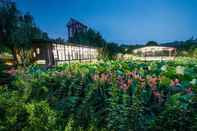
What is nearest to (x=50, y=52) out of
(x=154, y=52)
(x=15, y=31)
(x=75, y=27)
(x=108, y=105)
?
(x=15, y=31)

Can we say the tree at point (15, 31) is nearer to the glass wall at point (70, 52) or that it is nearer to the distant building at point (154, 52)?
the glass wall at point (70, 52)

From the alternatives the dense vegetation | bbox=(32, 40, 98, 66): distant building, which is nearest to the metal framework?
bbox=(32, 40, 98, 66): distant building

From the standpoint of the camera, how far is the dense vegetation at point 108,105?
3.03m

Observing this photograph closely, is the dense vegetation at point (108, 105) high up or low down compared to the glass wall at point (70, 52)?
down

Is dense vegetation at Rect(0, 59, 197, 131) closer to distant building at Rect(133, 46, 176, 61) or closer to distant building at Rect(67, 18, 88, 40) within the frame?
distant building at Rect(133, 46, 176, 61)

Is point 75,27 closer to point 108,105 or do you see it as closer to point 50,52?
point 50,52

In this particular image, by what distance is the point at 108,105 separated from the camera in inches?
143

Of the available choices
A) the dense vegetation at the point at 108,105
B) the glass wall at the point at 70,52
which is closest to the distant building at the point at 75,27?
the glass wall at the point at 70,52

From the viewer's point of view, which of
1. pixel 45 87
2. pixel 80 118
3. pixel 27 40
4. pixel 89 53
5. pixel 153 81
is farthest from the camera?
pixel 89 53

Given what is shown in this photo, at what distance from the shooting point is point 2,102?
422 cm

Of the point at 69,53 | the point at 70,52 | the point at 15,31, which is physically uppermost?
the point at 15,31

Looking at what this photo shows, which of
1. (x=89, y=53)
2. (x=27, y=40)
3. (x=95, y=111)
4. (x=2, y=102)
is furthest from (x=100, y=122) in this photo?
(x=89, y=53)

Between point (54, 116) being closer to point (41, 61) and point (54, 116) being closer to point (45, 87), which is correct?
point (45, 87)

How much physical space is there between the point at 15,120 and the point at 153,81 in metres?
2.20
